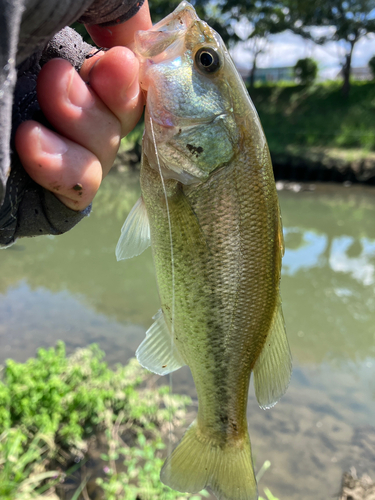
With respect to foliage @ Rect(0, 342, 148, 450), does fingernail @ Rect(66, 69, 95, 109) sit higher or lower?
higher

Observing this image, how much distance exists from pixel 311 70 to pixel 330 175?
34.5 ft

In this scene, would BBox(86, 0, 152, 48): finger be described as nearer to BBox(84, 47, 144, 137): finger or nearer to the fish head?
the fish head

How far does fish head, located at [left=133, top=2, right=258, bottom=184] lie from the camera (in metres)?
1.38

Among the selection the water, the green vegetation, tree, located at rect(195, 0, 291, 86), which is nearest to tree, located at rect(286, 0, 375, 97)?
tree, located at rect(195, 0, 291, 86)

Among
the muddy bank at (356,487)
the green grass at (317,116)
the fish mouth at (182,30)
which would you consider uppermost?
the fish mouth at (182,30)

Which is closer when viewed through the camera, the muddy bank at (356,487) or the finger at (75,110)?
the finger at (75,110)

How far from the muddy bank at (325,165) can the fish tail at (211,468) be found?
18676 millimetres

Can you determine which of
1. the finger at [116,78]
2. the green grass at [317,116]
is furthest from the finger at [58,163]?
the green grass at [317,116]

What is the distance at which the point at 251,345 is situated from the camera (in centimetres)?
156

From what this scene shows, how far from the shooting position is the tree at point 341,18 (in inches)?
930

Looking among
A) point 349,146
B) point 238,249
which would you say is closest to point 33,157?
point 238,249

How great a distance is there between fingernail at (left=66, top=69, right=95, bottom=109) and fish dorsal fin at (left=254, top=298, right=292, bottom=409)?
1.02 meters

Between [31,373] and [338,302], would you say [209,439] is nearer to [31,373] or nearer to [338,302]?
[31,373]

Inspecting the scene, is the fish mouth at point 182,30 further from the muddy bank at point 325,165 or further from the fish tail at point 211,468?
the muddy bank at point 325,165
